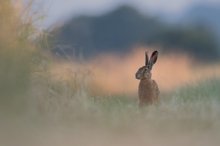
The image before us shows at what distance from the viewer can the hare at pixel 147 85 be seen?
10648 millimetres

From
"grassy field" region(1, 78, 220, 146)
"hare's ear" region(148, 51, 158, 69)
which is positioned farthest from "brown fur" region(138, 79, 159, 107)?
"grassy field" region(1, 78, 220, 146)

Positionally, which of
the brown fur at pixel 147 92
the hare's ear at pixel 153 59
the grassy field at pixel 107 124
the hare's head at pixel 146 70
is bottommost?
the grassy field at pixel 107 124

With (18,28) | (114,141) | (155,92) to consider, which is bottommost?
(114,141)

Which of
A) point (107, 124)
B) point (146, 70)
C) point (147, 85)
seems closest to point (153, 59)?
point (146, 70)

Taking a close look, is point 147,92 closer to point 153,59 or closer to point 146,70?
point 146,70

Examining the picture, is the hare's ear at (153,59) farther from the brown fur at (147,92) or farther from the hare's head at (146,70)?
the brown fur at (147,92)

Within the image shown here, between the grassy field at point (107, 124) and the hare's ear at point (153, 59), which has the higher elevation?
the hare's ear at point (153, 59)

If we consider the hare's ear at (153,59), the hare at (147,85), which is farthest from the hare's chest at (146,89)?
the hare's ear at (153,59)

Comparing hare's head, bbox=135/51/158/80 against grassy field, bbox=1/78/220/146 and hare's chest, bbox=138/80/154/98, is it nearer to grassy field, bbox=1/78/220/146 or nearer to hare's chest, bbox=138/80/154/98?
hare's chest, bbox=138/80/154/98

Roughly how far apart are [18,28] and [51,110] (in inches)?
52.7

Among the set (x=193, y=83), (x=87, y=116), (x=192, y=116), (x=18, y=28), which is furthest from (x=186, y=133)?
(x=193, y=83)

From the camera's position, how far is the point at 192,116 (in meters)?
9.38

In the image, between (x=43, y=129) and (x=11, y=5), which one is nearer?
(x=43, y=129)

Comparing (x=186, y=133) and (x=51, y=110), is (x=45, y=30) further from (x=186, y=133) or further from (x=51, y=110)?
(x=186, y=133)
